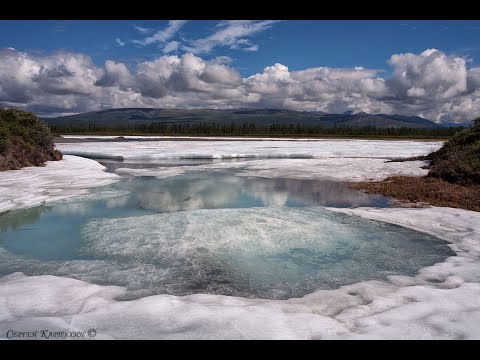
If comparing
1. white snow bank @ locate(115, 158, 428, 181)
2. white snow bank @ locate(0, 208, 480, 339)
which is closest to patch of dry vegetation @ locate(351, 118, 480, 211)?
white snow bank @ locate(115, 158, 428, 181)

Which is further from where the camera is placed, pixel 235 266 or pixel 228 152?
pixel 228 152

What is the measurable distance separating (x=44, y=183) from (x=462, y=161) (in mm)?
18522

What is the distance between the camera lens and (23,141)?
2278cm

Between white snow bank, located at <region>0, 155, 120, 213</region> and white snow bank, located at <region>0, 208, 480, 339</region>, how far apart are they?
7269 millimetres

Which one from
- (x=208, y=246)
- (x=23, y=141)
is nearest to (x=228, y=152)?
(x=23, y=141)

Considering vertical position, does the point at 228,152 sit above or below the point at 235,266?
above

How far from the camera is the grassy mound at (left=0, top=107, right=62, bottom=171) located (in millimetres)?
20578

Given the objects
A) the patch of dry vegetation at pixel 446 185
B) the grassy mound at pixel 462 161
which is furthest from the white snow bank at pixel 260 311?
the grassy mound at pixel 462 161

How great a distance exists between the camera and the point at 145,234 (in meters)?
8.82

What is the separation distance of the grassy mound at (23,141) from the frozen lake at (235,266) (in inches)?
310

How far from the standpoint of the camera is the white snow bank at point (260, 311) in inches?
177

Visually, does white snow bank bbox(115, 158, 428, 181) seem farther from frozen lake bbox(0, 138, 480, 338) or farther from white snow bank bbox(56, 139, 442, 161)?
white snow bank bbox(56, 139, 442, 161)

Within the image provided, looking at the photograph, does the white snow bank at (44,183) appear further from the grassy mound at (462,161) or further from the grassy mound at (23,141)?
the grassy mound at (462,161)

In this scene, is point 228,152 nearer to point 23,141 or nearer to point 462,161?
point 23,141
